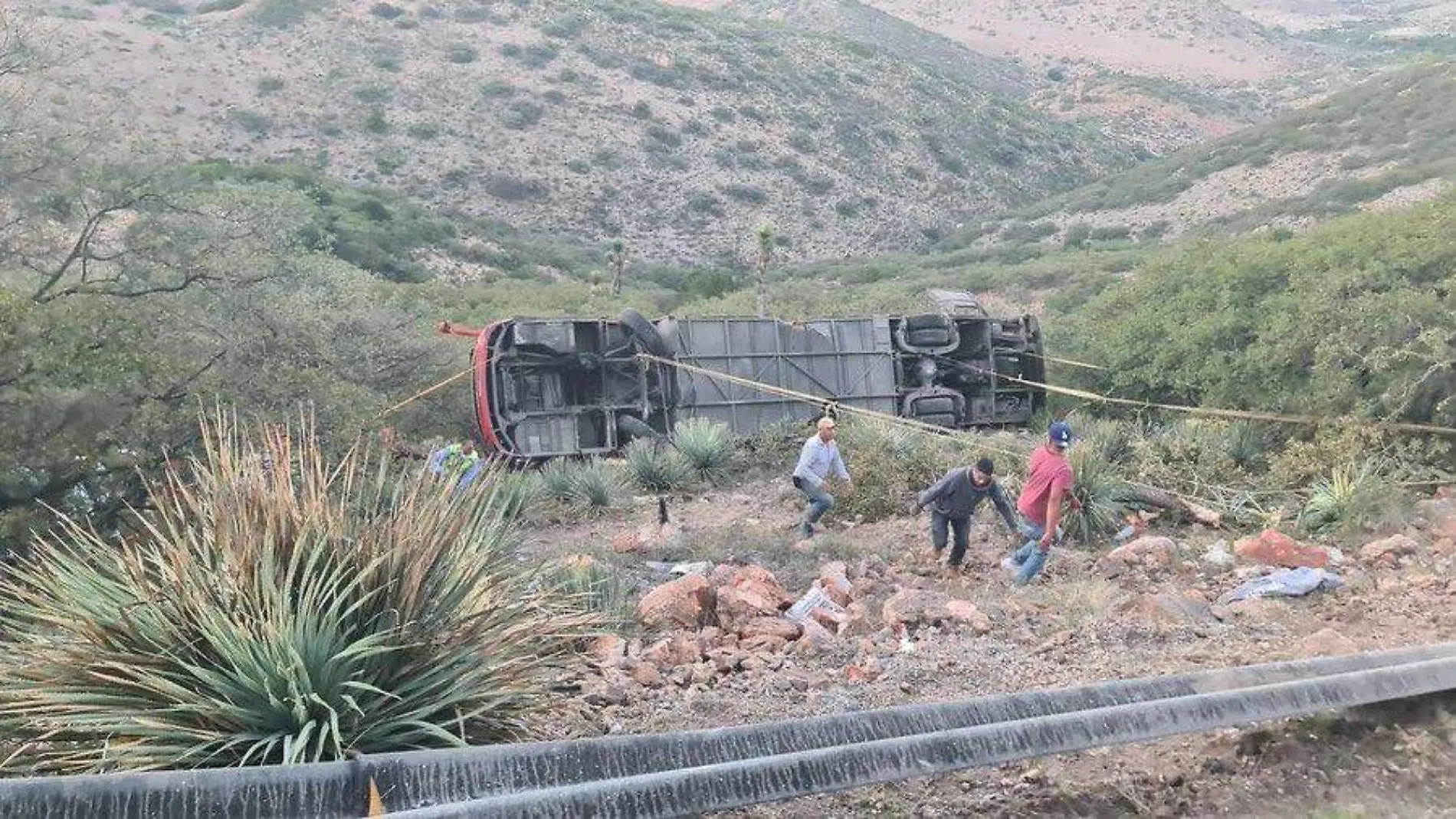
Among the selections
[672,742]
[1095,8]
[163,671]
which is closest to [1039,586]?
[672,742]

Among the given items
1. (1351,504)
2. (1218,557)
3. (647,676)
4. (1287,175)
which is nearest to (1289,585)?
(1218,557)

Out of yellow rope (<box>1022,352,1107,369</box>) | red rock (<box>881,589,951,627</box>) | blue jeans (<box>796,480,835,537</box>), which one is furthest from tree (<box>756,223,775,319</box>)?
red rock (<box>881,589,951,627</box>)

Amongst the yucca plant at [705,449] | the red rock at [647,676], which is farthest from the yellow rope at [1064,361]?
the red rock at [647,676]

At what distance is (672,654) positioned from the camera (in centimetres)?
710

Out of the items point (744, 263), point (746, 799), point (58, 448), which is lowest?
point (744, 263)

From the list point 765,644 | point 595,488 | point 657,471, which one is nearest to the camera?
point 765,644

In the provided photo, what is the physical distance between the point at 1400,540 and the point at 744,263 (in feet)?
147

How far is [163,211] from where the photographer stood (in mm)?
15227

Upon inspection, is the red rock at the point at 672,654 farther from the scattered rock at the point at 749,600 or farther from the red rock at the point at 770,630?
the scattered rock at the point at 749,600

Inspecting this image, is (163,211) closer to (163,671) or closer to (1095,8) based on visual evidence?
(163,671)

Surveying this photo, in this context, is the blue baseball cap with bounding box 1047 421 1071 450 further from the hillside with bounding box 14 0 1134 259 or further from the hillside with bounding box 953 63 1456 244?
the hillside with bounding box 14 0 1134 259

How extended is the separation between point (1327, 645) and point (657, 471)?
37.3 feet

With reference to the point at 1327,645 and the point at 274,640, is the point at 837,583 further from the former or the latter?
the point at 274,640

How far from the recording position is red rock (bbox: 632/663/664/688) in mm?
6480
